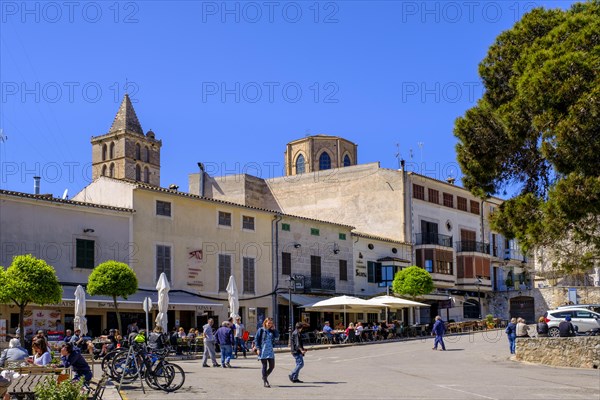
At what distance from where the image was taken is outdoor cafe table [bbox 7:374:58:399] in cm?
1031

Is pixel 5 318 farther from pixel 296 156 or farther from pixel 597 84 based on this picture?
pixel 296 156

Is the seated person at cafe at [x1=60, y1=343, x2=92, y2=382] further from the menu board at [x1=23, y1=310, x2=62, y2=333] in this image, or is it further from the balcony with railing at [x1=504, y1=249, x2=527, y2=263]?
the balcony with railing at [x1=504, y1=249, x2=527, y2=263]

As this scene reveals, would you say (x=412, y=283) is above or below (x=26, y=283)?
below

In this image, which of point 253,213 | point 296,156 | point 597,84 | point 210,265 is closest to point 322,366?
point 597,84

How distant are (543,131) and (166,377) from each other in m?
12.0

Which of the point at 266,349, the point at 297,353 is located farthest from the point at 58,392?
the point at 297,353

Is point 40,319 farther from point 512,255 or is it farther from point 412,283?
point 512,255

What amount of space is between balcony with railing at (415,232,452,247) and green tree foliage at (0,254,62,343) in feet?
102

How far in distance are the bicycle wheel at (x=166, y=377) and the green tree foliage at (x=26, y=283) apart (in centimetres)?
1036

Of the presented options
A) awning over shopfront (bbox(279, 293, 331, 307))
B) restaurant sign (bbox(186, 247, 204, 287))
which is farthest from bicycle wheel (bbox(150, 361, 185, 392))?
awning over shopfront (bbox(279, 293, 331, 307))

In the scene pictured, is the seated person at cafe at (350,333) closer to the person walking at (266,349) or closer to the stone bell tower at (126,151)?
the person walking at (266,349)

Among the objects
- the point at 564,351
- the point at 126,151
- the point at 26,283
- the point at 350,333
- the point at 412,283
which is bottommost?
the point at 350,333

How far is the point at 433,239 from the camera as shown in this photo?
52.7 meters

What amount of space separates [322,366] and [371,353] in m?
6.74
